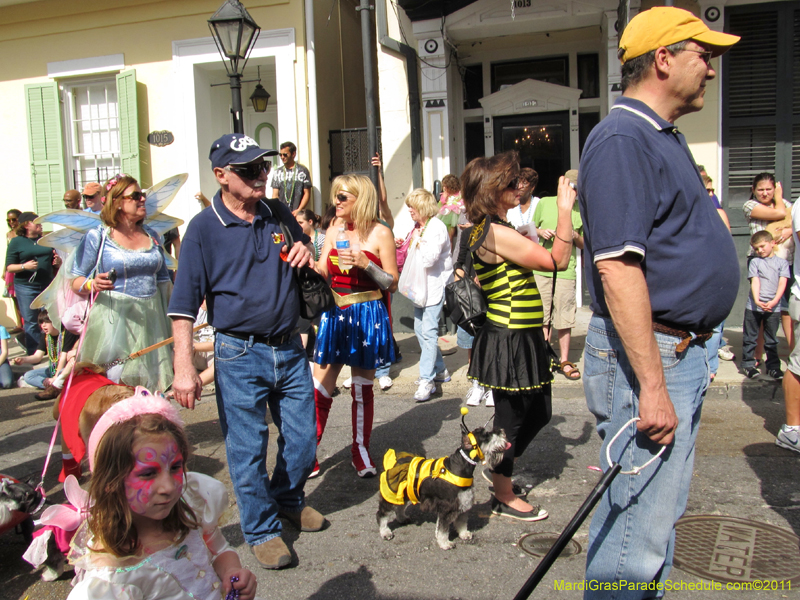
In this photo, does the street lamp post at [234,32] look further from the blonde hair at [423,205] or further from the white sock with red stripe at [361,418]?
the white sock with red stripe at [361,418]

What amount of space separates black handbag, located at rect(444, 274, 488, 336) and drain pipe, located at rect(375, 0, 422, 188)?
592 cm

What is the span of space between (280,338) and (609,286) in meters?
1.90

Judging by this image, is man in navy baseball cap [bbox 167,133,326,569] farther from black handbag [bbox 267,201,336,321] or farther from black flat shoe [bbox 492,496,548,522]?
black flat shoe [bbox 492,496,548,522]

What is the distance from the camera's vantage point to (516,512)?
3.63m

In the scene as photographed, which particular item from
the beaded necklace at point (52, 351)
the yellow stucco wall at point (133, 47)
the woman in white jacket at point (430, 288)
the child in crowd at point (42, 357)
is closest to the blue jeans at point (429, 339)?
the woman in white jacket at point (430, 288)

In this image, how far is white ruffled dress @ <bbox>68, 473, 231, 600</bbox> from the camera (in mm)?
1832

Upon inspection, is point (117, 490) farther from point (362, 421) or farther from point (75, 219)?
point (75, 219)

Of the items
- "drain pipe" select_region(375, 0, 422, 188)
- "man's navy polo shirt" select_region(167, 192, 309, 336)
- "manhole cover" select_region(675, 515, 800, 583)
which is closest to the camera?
"manhole cover" select_region(675, 515, 800, 583)

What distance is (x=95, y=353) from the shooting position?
164 inches

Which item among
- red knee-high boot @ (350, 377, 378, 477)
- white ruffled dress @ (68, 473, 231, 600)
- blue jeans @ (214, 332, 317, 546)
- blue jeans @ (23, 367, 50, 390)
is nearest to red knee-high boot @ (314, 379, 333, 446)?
red knee-high boot @ (350, 377, 378, 477)

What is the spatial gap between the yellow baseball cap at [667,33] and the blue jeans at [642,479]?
92 centimetres

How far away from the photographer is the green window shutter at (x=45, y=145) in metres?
10.7

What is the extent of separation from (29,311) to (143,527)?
815 cm

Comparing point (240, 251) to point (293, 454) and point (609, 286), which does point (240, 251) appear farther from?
point (609, 286)
